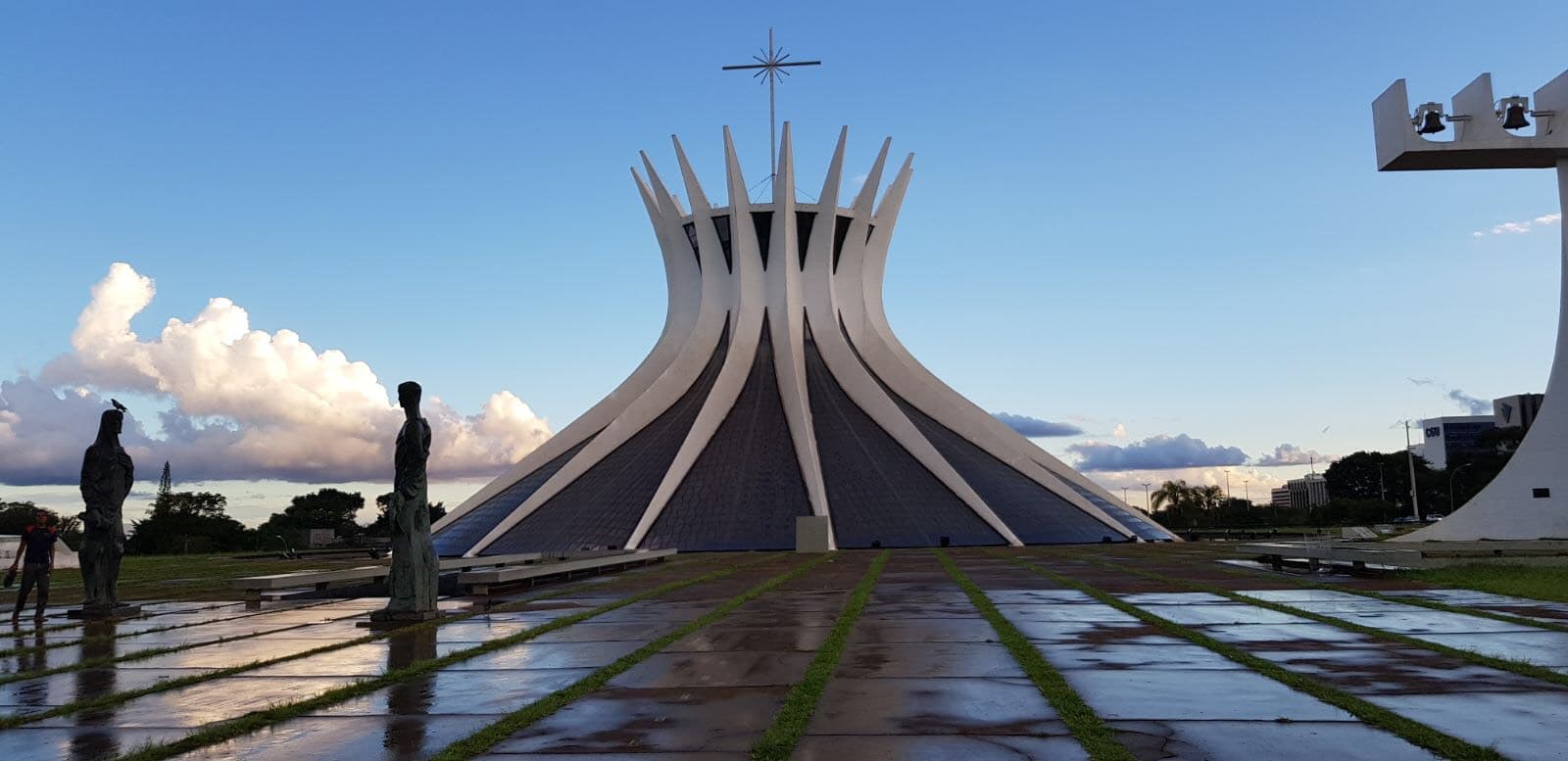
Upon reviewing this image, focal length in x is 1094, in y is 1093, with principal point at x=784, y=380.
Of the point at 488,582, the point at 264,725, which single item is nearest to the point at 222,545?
the point at 488,582

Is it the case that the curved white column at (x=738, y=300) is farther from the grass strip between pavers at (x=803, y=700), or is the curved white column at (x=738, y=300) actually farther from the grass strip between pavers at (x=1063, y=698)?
the grass strip between pavers at (x=1063, y=698)

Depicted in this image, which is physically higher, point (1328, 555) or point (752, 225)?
point (752, 225)

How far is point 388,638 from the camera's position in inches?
387

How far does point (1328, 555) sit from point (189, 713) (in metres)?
15.9

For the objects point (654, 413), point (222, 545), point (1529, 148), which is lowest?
point (222, 545)

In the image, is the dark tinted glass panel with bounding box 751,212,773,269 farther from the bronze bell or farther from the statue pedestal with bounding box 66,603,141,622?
the statue pedestal with bounding box 66,603,141,622

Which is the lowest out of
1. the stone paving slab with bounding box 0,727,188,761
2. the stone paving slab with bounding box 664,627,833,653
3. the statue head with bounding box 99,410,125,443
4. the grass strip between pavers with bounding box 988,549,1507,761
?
the grass strip between pavers with bounding box 988,549,1507,761

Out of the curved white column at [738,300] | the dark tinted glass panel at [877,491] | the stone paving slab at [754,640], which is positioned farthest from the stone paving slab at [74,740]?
the curved white column at [738,300]

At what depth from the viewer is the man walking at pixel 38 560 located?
12.5 metres

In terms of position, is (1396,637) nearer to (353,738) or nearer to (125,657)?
(353,738)

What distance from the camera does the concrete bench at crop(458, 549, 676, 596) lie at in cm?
1489

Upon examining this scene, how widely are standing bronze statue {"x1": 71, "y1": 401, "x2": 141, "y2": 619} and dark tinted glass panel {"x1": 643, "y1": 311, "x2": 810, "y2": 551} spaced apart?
15.9 meters

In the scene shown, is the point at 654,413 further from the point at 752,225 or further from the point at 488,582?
the point at 488,582

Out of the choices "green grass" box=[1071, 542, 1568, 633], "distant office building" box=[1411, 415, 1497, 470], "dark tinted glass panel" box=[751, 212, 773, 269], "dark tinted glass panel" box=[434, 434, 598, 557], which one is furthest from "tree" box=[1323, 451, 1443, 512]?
"green grass" box=[1071, 542, 1568, 633]
